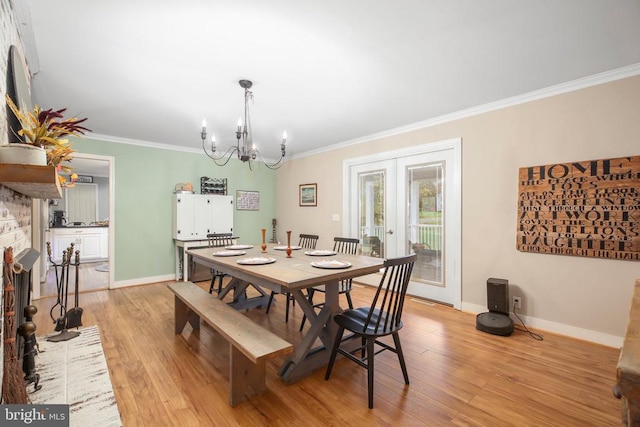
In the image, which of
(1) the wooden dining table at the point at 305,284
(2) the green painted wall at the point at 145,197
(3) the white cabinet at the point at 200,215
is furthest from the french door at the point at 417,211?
(2) the green painted wall at the point at 145,197

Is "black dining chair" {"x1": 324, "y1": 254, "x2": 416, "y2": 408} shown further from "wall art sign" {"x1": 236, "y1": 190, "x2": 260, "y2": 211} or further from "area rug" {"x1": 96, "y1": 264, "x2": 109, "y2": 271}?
"area rug" {"x1": 96, "y1": 264, "x2": 109, "y2": 271}

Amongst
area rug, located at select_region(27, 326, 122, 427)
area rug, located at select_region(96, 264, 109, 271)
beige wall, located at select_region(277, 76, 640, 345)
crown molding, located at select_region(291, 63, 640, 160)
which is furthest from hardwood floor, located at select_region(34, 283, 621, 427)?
area rug, located at select_region(96, 264, 109, 271)

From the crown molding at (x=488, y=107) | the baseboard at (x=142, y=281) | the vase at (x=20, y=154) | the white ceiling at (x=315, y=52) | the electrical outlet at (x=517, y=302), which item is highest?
the white ceiling at (x=315, y=52)

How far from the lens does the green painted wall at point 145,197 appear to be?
4.42 metres

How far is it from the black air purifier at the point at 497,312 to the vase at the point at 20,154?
11.6 feet

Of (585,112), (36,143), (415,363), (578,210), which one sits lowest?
(415,363)

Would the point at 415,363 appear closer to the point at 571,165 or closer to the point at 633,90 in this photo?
the point at 571,165

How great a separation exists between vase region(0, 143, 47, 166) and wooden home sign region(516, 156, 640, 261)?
12.2 ft

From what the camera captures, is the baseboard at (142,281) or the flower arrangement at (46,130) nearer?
the flower arrangement at (46,130)

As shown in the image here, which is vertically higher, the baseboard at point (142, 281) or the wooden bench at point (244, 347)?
the wooden bench at point (244, 347)

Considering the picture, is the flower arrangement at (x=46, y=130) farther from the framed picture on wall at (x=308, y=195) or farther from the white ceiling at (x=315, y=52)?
the framed picture on wall at (x=308, y=195)

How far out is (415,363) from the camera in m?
2.23

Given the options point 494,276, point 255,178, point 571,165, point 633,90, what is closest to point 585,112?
point 633,90

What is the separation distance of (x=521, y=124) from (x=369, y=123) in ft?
5.54
